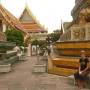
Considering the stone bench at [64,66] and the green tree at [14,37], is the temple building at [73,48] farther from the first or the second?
the green tree at [14,37]

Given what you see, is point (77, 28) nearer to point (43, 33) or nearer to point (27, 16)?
point (43, 33)

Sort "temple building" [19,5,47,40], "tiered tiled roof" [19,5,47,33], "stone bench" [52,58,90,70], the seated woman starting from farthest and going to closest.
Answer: "tiered tiled roof" [19,5,47,33] → "temple building" [19,5,47,40] → "stone bench" [52,58,90,70] → the seated woman

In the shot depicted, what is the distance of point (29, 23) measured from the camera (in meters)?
68.9

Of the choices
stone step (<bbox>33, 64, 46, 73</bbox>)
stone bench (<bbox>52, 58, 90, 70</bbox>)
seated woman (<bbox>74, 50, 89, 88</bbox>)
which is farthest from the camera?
stone step (<bbox>33, 64, 46, 73</bbox>)

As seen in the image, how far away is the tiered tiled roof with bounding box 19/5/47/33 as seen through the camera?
67.8 m

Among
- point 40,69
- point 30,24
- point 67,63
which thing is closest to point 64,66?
point 67,63

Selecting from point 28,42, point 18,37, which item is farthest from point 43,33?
point 18,37

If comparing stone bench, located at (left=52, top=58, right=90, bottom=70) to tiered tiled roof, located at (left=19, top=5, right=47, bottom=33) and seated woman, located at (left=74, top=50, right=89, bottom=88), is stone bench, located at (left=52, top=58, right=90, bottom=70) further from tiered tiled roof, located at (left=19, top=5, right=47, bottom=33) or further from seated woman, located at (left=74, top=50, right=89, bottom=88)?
tiered tiled roof, located at (left=19, top=5, right=47, bottom=33)

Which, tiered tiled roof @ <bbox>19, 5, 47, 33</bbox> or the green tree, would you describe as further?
tiered tiled roof @ <bbox>19, 5, 47, 33</bbox>

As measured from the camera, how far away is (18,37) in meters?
39.4

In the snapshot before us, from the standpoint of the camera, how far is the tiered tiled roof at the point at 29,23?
67812 millimetres

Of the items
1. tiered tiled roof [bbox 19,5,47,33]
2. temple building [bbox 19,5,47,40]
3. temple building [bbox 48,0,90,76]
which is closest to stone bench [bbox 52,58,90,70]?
temple building [bbox 48,0,90,76]

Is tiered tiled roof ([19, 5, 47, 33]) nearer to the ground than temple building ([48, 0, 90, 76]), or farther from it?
farther from it

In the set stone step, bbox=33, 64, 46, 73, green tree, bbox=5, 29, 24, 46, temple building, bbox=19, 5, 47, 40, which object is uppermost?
temple building, bbox=19, 5, 47, 40
